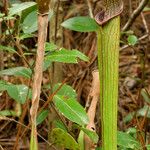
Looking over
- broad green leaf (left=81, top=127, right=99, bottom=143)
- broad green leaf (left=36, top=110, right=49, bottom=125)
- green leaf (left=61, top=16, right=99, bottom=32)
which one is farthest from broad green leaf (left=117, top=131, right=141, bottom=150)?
green leaf (left=61, top=16, right=99, bottom=32)

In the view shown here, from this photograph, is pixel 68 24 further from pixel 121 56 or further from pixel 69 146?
pixel 121 56

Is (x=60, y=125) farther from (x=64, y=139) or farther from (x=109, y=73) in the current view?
(x=109, y=73)

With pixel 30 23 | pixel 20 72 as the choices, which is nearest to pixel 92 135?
pixel 20 72

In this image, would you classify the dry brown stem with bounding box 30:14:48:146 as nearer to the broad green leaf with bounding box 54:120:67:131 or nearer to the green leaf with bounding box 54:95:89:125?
the green leaf with bounding box 54:95:89:125

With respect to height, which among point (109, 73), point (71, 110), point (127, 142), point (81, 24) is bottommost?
point (127, 142)

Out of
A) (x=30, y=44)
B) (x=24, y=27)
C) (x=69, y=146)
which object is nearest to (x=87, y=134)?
(x=69, y=146)

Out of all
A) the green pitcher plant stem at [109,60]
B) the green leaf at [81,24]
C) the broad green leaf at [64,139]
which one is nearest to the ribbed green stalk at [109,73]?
the green pitcher plant stem at [109,60]

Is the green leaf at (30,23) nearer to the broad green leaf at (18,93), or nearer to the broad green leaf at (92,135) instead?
the broad green leaf at (18,93)
